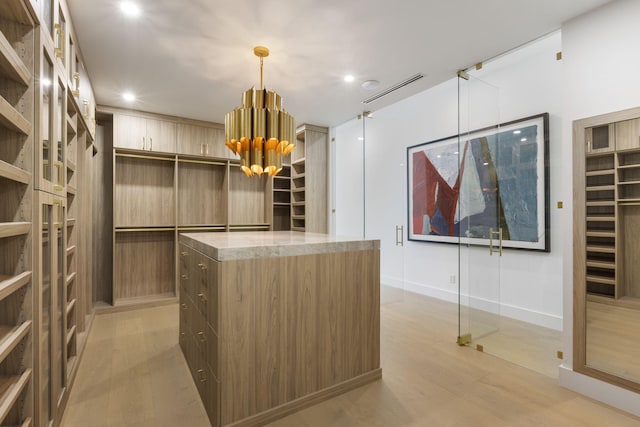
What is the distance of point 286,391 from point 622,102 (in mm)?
2871

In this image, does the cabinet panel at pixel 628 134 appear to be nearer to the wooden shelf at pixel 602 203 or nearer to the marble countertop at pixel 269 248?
the wooden shelf at pixel 602 203

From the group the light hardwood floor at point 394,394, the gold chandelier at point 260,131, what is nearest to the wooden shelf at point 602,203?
the light hardwood floor at point 394,394

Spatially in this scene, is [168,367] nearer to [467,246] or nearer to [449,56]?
[467,246]

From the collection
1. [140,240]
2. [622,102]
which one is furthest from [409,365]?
[140,240]

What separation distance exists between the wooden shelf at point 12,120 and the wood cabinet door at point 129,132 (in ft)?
11.1

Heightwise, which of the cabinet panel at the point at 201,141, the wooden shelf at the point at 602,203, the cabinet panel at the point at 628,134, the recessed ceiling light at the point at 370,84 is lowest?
the wooden shelf at the point at 602,203

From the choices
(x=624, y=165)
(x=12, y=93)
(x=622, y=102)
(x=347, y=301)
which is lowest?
(x=347, y=301)

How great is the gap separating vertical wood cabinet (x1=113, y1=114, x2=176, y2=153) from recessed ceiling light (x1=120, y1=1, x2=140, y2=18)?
7.76 feet

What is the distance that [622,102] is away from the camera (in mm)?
2094

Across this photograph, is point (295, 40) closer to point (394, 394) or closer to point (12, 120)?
point (12, 120)

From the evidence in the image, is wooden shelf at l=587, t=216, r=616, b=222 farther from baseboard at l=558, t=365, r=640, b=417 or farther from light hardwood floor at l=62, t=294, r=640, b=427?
light hardwood floor at l=62, t=294, r=640, b=427

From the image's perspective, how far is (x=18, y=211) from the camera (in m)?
1.33

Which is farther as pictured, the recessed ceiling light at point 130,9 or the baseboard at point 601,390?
A: the recessed ceiling light at point 130,9

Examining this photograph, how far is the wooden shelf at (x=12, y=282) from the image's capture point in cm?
111
